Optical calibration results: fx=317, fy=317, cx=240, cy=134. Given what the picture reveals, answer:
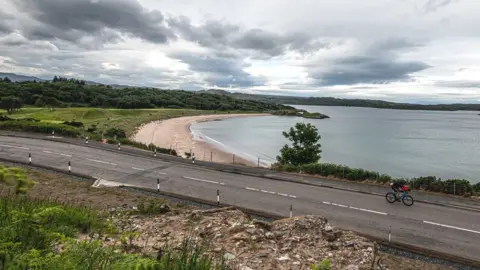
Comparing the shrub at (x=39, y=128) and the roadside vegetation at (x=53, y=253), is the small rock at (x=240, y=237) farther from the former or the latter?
the shrub at (x=39, y=128)

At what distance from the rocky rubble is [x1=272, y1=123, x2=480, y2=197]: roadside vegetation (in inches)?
404

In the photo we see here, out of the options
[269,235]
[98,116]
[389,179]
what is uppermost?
[269,235]

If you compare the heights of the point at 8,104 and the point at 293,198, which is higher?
the point at 8,104

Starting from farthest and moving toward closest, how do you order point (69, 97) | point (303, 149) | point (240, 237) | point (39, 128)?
point (69, 97), point (39, 128), point (303, 149), point (240, 237)

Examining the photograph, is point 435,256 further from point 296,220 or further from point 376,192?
point 376,192

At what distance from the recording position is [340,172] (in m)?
23.5

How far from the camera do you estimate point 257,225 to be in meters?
10.5

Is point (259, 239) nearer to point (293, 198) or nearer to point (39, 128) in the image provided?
point (293, 198)

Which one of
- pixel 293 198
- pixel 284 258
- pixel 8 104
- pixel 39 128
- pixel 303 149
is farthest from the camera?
pixel 8 104

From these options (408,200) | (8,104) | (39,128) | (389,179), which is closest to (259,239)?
A: (408,200)

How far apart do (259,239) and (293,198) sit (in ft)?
31.7

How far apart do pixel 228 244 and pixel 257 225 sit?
227 cm

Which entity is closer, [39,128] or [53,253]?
[53,253]

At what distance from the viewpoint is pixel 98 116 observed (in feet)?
265
